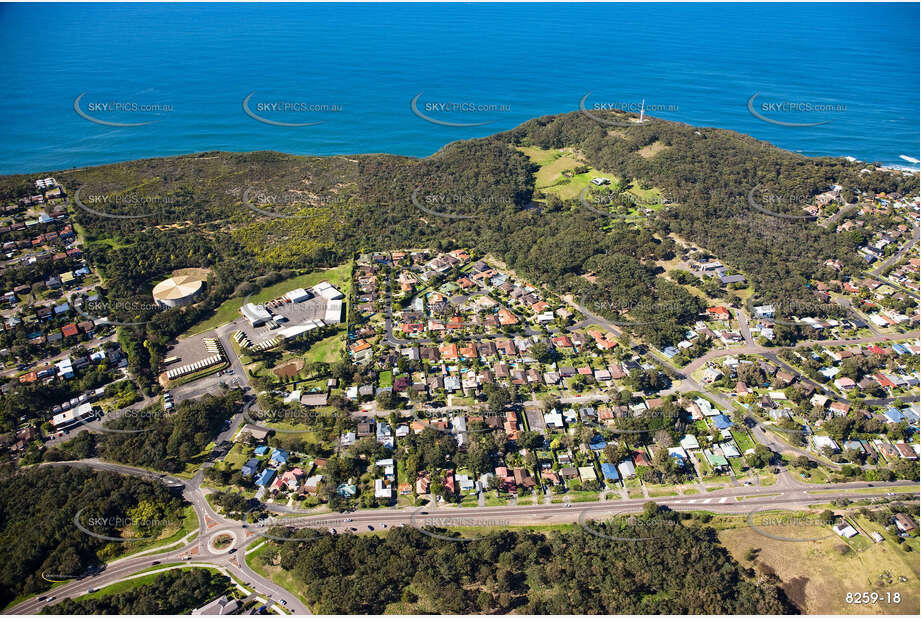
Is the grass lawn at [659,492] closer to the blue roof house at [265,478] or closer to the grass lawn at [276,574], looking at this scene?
the grass lawn at [276,574]

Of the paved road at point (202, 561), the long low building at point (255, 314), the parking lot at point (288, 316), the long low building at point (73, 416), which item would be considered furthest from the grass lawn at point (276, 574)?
the long low building at point (255, 314)

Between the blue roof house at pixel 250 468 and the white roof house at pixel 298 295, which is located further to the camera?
the white roof house at pixel 298 295

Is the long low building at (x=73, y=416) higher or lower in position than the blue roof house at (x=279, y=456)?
higher

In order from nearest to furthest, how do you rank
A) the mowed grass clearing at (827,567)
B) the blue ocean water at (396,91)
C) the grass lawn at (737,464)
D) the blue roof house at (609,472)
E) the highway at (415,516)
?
the mowed grass clearing at (827,567) < the highway at (415,516) < the blue roof house at (609,472) < the grass lawn at (737,464) < the blue ocean water at (396,91)

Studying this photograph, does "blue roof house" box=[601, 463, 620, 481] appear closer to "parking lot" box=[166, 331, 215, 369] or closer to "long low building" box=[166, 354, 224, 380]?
"long low building" box=[166, 354, 224, 380]

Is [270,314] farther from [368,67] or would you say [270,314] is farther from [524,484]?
[368,67]

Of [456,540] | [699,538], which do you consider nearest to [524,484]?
[456,540]

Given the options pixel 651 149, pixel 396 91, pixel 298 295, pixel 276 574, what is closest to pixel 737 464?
pixel 276 574
